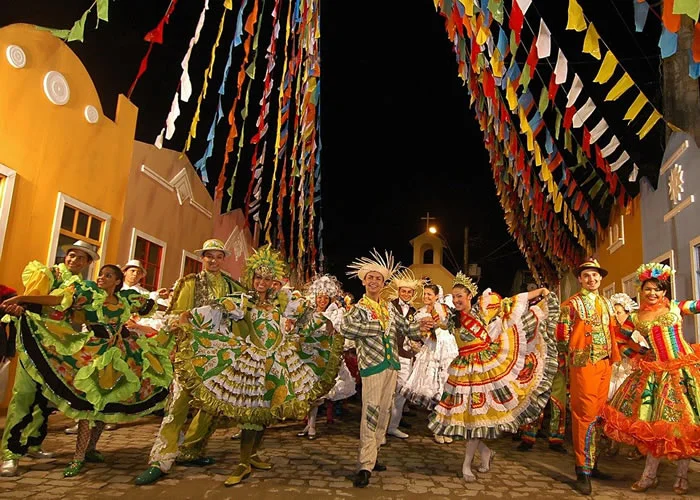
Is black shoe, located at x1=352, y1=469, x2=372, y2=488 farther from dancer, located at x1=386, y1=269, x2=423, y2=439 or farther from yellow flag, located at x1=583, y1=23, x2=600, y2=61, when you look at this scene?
yellow flag, located at x1=583, y1=23, x2=600, y2=61

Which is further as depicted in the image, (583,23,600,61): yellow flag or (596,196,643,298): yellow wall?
(596,196,643,298): yellow wall

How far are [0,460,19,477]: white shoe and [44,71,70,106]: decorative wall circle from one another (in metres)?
4.92

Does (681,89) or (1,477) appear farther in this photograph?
(681,89)

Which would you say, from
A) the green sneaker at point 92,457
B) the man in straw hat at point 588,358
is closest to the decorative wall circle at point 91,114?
the green sneaker at point 92,457

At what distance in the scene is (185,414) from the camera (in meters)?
4.24

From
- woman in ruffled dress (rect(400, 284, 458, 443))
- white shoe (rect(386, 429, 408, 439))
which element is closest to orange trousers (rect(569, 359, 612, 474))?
woman in ruffled dress (rect(400, 284, 458, 443))

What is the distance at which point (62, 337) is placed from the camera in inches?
168

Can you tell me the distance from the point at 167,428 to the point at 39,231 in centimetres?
413

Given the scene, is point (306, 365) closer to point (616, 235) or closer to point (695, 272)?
point (695, 272)

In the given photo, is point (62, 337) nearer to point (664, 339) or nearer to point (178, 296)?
point (178, 296)

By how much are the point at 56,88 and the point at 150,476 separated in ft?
18.6

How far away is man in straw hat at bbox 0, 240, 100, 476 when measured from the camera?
13.6 ft

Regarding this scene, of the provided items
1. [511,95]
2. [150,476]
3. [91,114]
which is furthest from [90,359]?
[511,95]

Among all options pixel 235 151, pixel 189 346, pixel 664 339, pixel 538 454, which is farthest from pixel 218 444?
pixel 235 151
